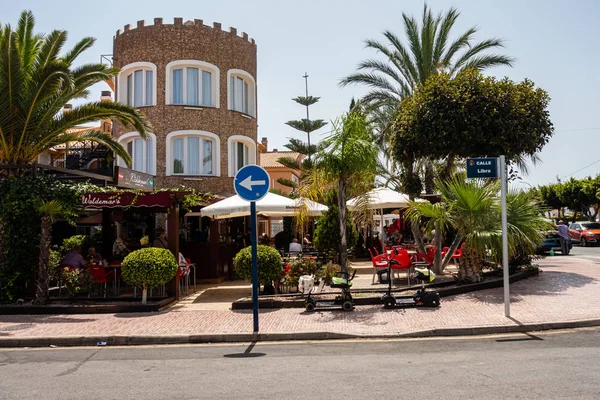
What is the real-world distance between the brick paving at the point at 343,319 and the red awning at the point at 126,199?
8.16ft

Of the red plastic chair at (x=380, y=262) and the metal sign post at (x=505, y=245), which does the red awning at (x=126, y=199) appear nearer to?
the red plastic chair at (x=380, y=262)

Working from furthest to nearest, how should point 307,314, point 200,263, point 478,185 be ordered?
Result: point 200,263, point 478,185, point 307,314

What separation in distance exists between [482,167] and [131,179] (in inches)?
406

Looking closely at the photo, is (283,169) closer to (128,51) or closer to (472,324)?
(128,51)

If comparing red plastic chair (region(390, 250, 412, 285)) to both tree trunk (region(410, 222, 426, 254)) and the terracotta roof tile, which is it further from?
the terracotta roof tile

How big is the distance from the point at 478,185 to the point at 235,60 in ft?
45.5

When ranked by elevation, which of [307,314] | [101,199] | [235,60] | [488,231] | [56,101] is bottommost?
[307,314]

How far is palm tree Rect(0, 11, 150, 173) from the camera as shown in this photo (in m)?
12.7

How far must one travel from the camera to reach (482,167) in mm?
10055

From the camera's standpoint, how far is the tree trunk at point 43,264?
40.4 ft

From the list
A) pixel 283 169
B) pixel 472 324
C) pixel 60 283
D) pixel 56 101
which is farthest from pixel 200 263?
pixel 283 169

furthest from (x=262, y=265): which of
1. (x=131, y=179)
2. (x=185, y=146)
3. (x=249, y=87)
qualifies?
(x=249, y=87)

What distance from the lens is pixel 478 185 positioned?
12.9 m

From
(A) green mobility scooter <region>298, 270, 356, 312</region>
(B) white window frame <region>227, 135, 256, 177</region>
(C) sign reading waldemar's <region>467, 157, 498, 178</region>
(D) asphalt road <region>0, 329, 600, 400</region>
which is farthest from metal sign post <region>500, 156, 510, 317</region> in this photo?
(B) white window frame <region>227, 135, 256, 177</region>
